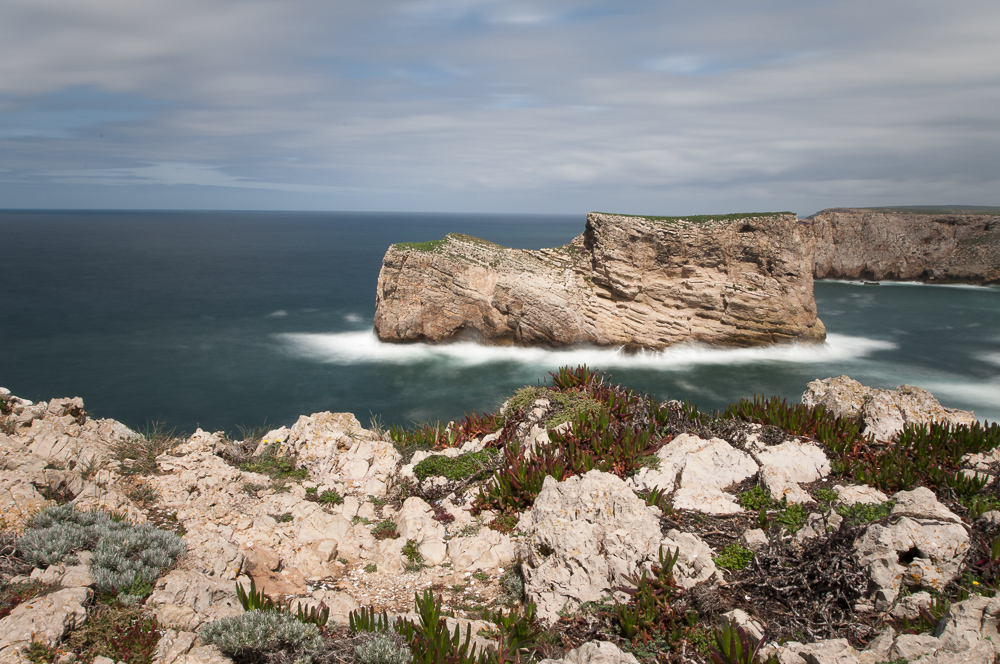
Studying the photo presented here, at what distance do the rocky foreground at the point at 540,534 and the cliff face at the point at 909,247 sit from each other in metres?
61.7

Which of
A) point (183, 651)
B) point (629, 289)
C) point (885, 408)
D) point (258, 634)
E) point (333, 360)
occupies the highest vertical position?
point (629, 289)

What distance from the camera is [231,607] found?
465 cm

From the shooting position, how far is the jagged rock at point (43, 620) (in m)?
3.65

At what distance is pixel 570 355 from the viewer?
29.3 m

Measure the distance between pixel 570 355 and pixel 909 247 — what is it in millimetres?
51717

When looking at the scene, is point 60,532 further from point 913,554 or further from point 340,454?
point 913,554

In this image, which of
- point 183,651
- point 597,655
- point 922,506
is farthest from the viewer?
point 922,506

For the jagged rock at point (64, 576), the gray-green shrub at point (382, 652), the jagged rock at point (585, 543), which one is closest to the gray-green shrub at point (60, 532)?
the jagged rock at point (64, 576)

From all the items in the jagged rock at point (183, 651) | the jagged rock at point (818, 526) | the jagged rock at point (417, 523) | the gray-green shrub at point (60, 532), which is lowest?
the jagged rock at point (417, 523)

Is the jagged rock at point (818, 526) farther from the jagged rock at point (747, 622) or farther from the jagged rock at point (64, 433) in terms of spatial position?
the jagged rock at point (64, 433)

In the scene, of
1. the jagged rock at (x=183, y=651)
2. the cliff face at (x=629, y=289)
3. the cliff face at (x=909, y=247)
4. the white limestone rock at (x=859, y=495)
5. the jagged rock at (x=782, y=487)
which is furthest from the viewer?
the cliff face at (x=909, y=247)

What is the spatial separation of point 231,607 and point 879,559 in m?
5.56

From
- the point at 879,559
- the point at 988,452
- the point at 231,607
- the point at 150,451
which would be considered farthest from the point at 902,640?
the point at 150,451

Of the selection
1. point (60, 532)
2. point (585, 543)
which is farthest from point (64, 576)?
point (585, 543)
